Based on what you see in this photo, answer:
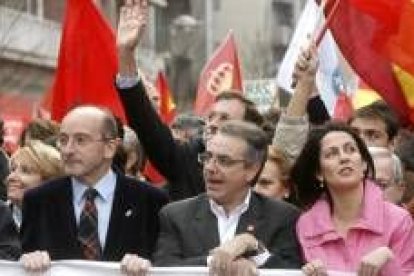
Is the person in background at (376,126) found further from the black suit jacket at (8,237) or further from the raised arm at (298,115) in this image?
the black suit jacket at (8,237)

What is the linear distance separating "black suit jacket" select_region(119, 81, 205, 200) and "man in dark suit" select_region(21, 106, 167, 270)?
46 cm

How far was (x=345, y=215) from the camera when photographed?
213 inches

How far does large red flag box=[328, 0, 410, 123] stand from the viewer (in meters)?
7.66

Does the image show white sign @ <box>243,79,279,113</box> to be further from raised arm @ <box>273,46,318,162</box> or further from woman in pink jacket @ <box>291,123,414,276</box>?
woman in pink jacket @ <box>291,123,414,276</box>

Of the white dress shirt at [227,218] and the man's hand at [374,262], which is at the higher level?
the white dress shirt at [227,218]

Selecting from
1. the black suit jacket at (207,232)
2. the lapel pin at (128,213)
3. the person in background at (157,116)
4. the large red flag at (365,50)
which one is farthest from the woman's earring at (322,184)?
the large red flag at (365,50)

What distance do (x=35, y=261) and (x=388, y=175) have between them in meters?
1.87

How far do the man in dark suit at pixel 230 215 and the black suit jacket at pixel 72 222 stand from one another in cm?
26

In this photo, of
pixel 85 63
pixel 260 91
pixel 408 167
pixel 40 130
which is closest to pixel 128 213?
pixel 408 167

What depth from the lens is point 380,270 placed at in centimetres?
504

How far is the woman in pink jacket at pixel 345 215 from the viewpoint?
5172mm

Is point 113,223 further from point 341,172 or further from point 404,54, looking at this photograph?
point 404,54

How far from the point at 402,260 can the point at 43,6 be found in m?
28.6

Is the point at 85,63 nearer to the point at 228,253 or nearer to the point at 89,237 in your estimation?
the point at 89,237
